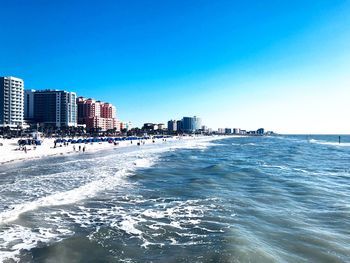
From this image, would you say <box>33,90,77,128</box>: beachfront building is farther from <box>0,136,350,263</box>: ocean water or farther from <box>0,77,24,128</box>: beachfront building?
<box>0,136,350,263</box>: ocean water

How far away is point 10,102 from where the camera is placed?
15588cm

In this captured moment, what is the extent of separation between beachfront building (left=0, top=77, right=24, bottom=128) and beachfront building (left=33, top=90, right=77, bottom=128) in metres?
25.7

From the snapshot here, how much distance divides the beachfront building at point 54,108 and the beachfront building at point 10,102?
2568 cm

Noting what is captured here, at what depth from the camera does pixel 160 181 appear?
83.0ft

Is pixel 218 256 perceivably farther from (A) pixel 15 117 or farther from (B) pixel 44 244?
(A) pixel 15 117

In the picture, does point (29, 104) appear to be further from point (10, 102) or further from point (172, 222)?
point (172, 222)

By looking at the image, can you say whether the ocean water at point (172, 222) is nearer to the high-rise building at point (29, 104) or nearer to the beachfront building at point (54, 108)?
the beachfront building at point (54, 108)

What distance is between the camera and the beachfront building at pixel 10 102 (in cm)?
15350

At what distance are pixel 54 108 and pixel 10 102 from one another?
3460 cm

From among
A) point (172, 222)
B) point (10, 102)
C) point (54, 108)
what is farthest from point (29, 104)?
point (172, 222)

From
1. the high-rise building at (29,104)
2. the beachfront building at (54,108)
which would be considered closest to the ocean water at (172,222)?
the beachfront building at (54,108)

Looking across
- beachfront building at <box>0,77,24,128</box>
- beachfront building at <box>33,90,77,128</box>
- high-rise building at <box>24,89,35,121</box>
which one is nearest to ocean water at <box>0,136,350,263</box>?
beachfront building at <box>0,77,24,128</box>

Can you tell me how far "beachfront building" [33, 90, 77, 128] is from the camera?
188000 mm

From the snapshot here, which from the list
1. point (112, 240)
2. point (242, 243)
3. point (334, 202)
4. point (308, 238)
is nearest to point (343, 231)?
point (308, 238)
